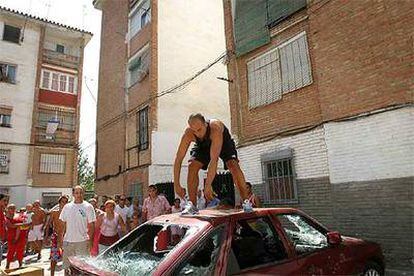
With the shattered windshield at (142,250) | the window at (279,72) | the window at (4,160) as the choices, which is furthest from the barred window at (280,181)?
the window at (4,160)

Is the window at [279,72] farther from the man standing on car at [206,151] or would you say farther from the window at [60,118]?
the window at [60,118]

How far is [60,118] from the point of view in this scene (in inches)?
963

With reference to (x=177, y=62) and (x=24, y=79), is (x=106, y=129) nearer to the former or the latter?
(x=177, y=62)

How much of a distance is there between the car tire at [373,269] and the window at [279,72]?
5.28 meters

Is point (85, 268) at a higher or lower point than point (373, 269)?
higher

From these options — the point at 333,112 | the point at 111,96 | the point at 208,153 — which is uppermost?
the point at 111,96

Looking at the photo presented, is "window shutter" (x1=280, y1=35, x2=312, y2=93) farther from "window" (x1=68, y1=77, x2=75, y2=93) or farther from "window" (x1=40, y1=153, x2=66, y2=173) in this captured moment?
"window" (x1=68, y1=77, x2=75, y2=93)

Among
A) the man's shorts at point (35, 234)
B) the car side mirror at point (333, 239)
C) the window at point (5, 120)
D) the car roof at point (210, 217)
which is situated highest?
the window at point (5, 120)

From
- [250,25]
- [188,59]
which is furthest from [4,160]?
[250,25]

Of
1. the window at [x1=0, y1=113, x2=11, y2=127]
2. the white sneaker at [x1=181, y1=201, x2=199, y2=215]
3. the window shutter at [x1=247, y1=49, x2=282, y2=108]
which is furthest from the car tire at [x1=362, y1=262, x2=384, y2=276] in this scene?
the window at [x1=0, y1=113, x2=11, y2=127]

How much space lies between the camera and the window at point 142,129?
1564cm

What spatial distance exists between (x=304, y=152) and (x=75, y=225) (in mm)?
5383

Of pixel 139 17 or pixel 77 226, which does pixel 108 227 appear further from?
pixel 139 17

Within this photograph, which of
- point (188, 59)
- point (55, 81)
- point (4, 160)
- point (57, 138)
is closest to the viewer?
point (188, 59)
